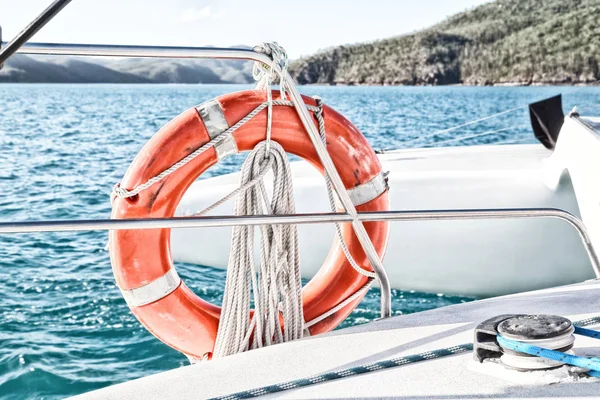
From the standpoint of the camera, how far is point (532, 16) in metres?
77.7

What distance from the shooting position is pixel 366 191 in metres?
2.07

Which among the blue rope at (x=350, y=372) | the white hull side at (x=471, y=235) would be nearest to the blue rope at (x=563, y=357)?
the blue rope at (x=350, y=372)

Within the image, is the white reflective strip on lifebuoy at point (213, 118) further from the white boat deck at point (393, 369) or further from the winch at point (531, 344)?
the winch at point (531, 344)

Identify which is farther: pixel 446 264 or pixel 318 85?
pixel 318 85

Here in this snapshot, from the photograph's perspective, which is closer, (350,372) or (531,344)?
(531,344)

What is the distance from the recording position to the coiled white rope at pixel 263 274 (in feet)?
6.11

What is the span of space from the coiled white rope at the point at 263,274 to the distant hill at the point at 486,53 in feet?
196

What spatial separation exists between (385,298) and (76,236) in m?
4.36

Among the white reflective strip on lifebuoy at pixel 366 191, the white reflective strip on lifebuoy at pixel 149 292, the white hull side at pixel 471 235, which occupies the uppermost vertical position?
the white reflective strip on lifebuoy at pixel 366 191

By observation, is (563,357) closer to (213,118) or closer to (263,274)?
(263,274)

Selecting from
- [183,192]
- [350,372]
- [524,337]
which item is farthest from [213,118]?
[524,337]

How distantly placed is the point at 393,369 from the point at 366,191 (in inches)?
29.5

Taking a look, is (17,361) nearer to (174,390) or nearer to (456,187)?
(174,390)

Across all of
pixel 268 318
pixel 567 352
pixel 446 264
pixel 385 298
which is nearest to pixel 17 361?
pixel 268 318
